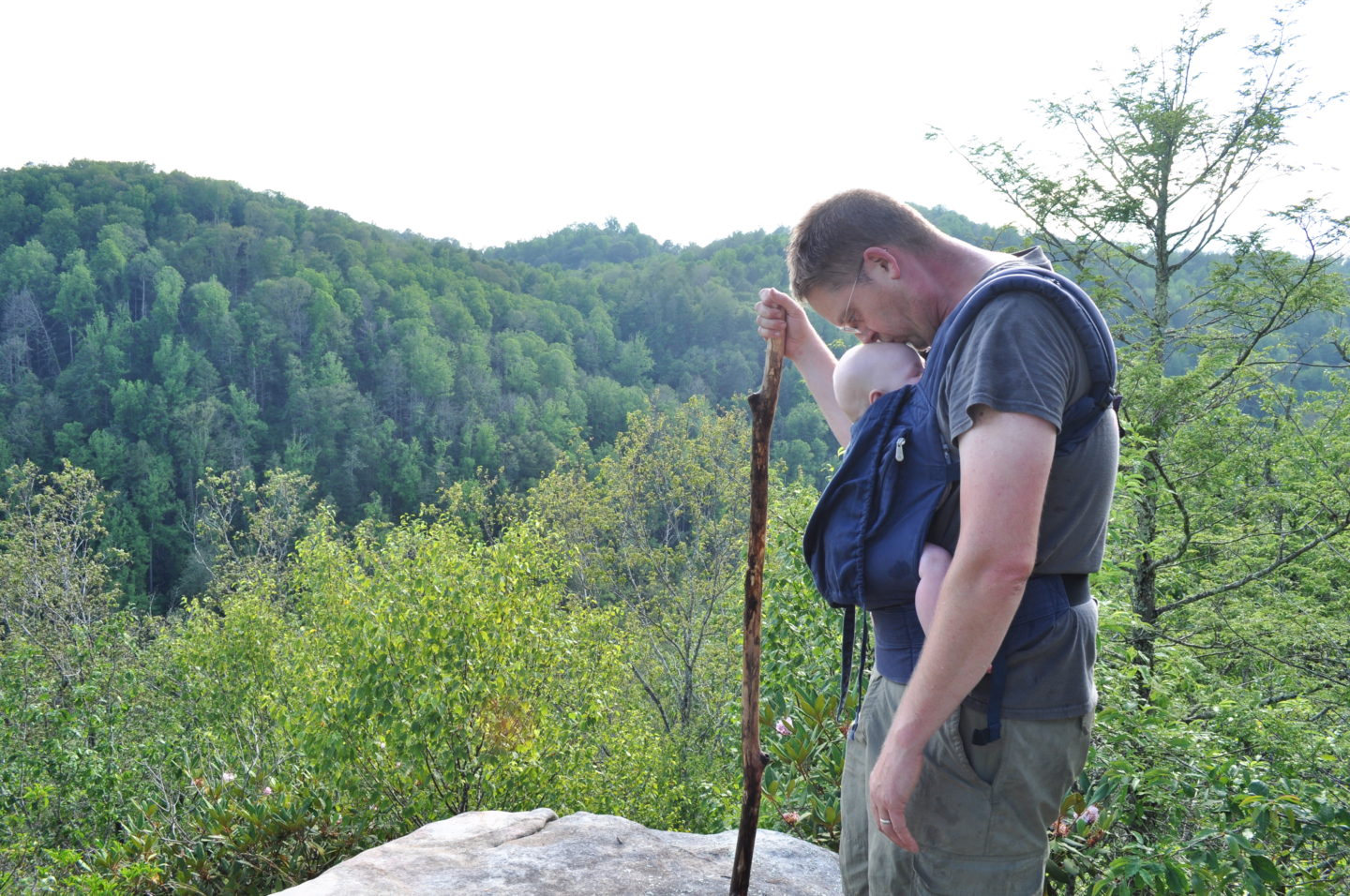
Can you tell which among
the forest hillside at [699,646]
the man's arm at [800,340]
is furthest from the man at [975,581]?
the forest hillside at [699,646]

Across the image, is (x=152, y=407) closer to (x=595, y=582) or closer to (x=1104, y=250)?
→ (x=595, y=582)

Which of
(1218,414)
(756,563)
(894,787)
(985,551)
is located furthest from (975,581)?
(1218,414)

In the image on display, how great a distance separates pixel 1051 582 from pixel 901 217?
0.53 metres

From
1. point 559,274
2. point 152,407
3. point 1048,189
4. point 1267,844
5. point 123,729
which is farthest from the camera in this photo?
point 559,274

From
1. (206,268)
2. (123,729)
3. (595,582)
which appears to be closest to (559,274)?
(206,268)

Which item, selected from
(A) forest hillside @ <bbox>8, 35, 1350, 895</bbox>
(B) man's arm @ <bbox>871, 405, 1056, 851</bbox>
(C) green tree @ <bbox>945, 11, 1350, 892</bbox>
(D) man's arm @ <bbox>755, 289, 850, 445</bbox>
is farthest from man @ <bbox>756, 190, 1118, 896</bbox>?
(C) green tree @ <bbox>945, 11, 1350, 892</bbox>

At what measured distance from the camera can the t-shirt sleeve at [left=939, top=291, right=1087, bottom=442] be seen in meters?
1.06

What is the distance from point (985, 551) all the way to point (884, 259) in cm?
45

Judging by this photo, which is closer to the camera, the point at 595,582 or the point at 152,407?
the point at 595,582

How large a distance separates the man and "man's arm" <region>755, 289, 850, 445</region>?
1.01 ft

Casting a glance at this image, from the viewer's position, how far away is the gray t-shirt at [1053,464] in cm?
108

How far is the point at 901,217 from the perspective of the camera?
51.2 inches

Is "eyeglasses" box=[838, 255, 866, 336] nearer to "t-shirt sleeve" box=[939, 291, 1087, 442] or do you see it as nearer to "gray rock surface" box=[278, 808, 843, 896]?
"t-shirt sleeve" box=[939, 291, 1087, 442]

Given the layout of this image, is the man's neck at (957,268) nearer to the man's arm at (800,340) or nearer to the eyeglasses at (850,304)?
the eyeglasses at (850,304)
